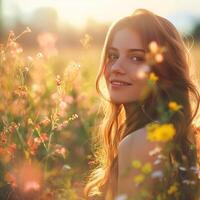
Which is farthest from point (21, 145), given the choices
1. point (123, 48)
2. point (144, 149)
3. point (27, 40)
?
point (27, 40)

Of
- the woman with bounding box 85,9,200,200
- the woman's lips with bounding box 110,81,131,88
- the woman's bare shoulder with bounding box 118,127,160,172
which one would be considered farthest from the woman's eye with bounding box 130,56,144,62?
the woman's bare shoulder with bounding box 118,127,160,172

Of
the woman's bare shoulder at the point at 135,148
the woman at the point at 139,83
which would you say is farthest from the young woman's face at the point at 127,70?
the woman's bare shoulder at the point at 135,148

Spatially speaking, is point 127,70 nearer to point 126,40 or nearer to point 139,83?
point 139,83

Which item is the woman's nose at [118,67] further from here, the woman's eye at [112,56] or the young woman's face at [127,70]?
the woman's eye at [112,56]

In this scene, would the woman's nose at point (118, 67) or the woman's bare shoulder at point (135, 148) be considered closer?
the woman's bare shoulder at point (135, 148)

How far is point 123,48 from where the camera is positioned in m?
3.67

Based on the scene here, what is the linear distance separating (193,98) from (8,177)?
1.08 metres

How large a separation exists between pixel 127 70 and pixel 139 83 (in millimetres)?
84

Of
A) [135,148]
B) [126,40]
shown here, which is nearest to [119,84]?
[126,40]

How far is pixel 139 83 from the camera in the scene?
141 inches

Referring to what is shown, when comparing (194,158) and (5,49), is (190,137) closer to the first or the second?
(194,158)

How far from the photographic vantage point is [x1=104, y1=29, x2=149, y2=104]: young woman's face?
3588mm

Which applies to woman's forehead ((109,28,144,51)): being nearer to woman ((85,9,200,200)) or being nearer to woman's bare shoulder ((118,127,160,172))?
woman ((85,9,200,200))

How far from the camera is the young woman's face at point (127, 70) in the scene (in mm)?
3588
